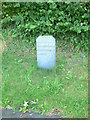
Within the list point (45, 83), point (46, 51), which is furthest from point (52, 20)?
point (45, 83)

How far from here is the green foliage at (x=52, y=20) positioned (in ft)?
15.0

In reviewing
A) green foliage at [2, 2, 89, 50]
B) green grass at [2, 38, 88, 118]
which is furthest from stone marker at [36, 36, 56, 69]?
green foliage at [2, 2, 89, 50]

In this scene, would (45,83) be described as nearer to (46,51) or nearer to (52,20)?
(46,51)

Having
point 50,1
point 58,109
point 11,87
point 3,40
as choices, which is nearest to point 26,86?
point 11,87

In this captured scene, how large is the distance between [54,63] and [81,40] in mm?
1062

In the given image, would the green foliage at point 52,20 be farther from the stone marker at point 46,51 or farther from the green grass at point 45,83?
the stone marker at point 46,51

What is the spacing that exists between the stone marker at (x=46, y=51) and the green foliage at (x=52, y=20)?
2.40ft

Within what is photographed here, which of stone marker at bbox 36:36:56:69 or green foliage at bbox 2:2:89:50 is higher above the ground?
green foliage at bbox 2:2:89:50

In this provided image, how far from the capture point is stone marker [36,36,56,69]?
3973 mm

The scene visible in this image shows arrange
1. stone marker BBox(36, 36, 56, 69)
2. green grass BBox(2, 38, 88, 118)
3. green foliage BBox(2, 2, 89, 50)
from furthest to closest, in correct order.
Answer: green foliage BBox(2, 2, 89, 50) < stone marker BBox(36, 36, 56, 69) < green grass BBox(2, 38, 88, 118)

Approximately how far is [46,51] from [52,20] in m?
0.93

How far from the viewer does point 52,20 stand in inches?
181

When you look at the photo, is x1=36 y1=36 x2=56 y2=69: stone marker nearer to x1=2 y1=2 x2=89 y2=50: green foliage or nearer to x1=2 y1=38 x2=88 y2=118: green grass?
x1=2 y1=38 x2=88 y2=118: green grass

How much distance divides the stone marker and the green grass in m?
0.14
